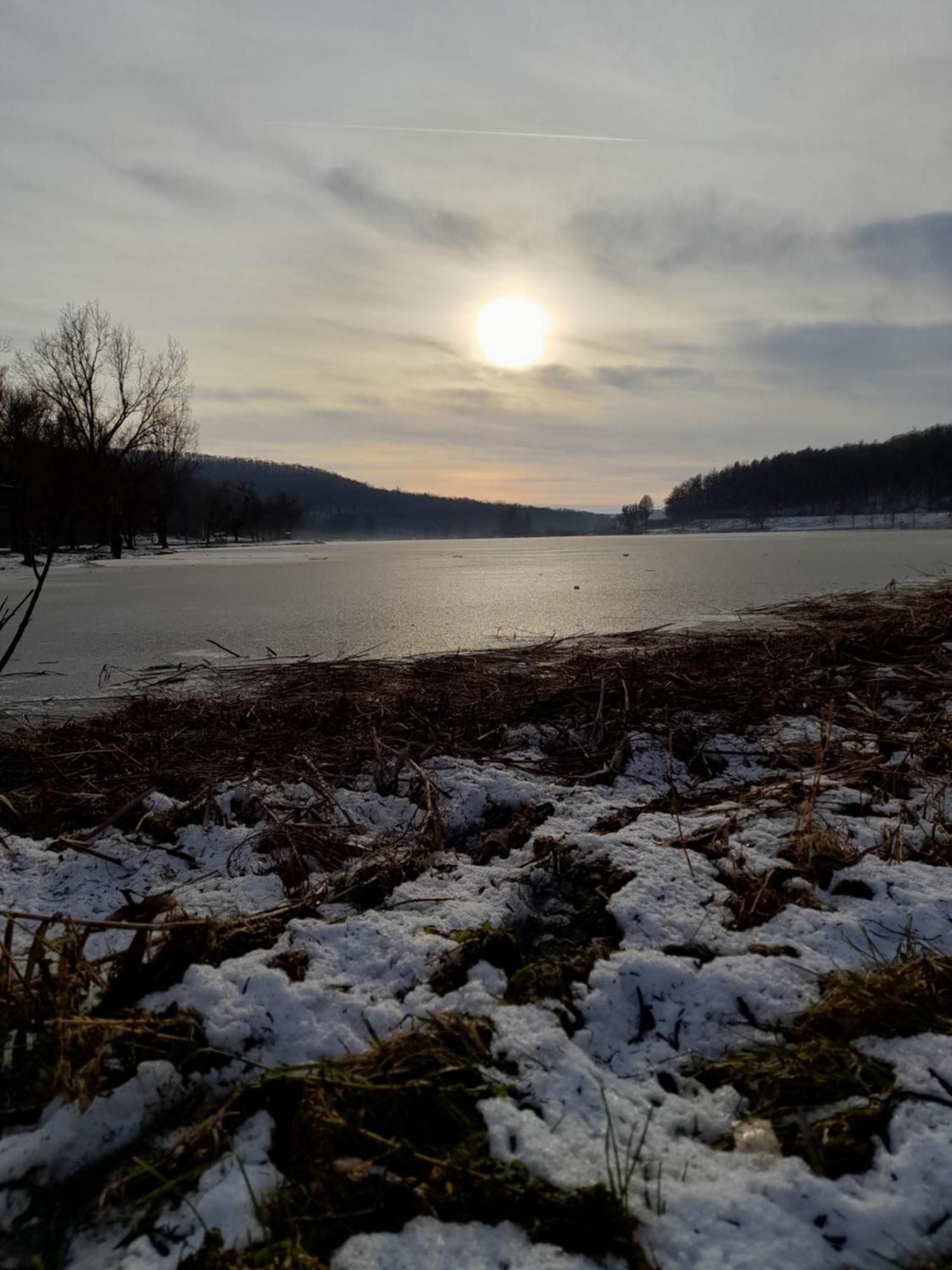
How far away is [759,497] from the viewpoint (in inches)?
4331

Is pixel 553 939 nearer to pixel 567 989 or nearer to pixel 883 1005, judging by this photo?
pixel 567 989

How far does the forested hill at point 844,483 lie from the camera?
96188 mm

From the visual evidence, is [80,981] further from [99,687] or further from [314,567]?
[314,567]

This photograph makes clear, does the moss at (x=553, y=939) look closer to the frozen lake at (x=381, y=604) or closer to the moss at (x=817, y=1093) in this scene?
the moss at (x=817, y=1093)

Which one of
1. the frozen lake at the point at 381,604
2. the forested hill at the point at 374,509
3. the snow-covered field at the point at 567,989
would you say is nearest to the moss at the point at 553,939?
the snow-covered field at the point at 567,989

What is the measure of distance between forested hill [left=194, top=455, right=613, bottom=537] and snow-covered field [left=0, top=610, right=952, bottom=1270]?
13951 centimetres

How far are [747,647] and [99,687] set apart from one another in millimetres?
3983

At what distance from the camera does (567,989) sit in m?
1.33

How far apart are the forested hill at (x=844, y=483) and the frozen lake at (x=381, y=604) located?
98.3 metres

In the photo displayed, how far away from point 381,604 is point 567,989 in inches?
281

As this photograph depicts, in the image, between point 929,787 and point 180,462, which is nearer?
point 929,787

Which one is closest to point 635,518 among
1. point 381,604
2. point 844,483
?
point 844,483

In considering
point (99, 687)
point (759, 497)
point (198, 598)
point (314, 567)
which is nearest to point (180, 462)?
point (314, 567)

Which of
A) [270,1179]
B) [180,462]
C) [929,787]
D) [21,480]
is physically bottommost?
[270,1179]
